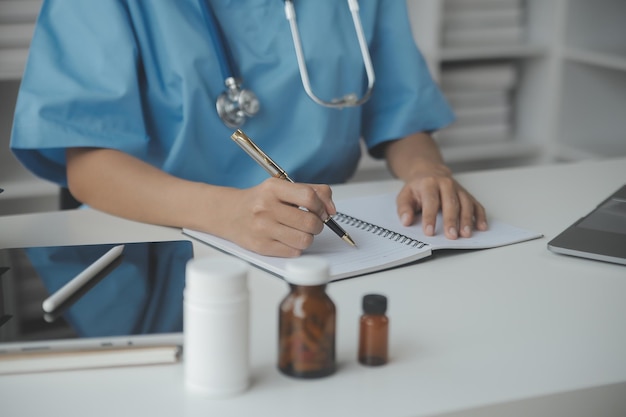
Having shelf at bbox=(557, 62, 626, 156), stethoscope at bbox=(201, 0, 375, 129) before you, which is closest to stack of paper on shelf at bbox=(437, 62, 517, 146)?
shelf at bbox=(557, 62, 626, 156)

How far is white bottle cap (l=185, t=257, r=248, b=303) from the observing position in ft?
2.07

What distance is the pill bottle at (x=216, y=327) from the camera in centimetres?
64

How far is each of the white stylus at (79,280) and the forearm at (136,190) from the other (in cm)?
15

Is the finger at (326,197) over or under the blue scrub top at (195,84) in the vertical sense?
under

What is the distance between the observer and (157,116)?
132 cm

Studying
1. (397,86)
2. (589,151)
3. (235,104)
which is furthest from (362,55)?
(589,151)

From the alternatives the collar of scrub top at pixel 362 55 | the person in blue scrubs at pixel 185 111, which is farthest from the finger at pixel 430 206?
the collar of scrub top at pixel 362 55

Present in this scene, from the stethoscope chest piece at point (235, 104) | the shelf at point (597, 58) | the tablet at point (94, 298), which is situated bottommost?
the tablet at point (94, 298)

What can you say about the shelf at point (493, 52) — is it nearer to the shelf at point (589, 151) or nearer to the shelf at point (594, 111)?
the shelf at point (594, 111)

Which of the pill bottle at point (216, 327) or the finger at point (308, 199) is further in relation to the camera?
the finger at point (308, 199)

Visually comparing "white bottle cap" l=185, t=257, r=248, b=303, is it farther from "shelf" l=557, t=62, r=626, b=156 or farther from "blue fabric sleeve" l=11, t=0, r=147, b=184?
"shelf" l=557, t=62, r=626, b=156

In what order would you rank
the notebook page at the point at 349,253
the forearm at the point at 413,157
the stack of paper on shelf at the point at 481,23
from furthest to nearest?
1. the stack of paper on shelf at the point at 481,23
2. the forearm at the point at 413,157
3. the notebook page at the point at 349,253

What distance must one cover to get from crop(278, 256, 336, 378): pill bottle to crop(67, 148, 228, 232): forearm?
0.38 m

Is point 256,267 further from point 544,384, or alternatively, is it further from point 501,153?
point 501,153
